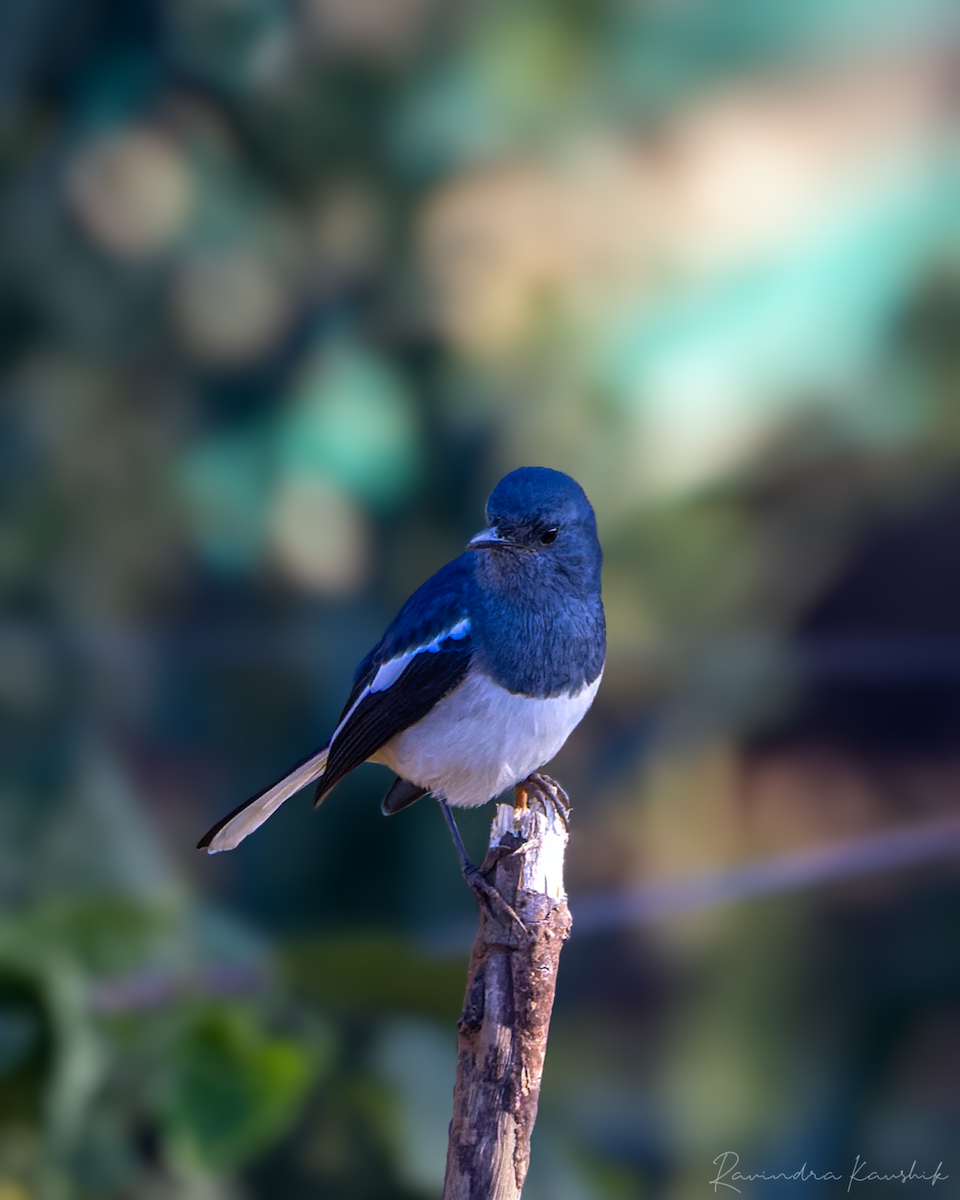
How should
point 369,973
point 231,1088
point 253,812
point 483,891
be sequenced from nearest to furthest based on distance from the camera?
point 483,891
point 253,812
point 231,1088
point 369,973

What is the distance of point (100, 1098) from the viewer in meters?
3.02

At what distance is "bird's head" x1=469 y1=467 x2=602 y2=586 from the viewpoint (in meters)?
1.74

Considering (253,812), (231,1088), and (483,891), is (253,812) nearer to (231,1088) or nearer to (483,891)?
(483,891)

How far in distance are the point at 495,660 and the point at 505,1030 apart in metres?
0.51

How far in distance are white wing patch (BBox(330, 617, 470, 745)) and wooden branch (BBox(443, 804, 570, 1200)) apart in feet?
1.16

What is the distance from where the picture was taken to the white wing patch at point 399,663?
1.75 m

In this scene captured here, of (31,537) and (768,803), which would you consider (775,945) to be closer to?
(768,803)

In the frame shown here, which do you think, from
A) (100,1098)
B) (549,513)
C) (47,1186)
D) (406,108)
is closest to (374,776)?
(100,1098)

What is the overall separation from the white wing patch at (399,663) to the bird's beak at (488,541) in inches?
4.5

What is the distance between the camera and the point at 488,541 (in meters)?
1.71

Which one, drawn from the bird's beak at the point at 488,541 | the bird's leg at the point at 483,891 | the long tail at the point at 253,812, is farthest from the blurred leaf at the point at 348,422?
the bird's leg at the point at 483,891

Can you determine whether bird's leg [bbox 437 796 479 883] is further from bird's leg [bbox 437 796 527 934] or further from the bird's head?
the bird's head
